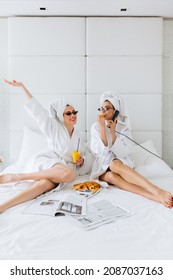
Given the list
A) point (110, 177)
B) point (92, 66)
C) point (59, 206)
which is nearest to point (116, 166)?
point (110, 177)

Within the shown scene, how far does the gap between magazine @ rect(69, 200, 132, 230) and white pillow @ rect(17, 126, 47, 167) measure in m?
1.21

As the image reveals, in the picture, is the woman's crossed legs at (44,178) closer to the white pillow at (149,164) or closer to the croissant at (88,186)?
Result: the croissant at (88,186)

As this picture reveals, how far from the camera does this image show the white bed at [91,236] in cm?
116

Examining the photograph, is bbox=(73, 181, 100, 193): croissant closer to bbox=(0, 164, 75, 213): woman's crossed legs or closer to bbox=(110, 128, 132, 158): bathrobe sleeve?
bbox=(0, 164, 75, 213): woman's crossed legs

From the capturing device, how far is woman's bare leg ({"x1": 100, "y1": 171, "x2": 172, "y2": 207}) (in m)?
1.81

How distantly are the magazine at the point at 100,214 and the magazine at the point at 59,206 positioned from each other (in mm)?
57

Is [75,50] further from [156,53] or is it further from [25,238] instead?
[25,238]

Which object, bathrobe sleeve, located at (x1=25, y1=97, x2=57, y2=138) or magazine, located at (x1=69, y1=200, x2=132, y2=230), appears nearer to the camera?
magazine, located at (x1=69, y1=200, x2=132, y2=230)

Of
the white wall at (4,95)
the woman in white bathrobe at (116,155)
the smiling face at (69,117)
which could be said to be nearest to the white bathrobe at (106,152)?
the woman in white bathrobe at (116,155)

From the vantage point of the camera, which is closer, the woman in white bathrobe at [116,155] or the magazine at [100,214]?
the magazine at [100,214]

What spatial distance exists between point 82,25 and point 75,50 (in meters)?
0.29

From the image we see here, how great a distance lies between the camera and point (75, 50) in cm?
309

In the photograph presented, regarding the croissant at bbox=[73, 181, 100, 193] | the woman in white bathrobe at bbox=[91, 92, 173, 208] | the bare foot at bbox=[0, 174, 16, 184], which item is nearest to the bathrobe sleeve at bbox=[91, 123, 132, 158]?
the woman in white bathrobe at bbox=[91, 92, 173, 208]
